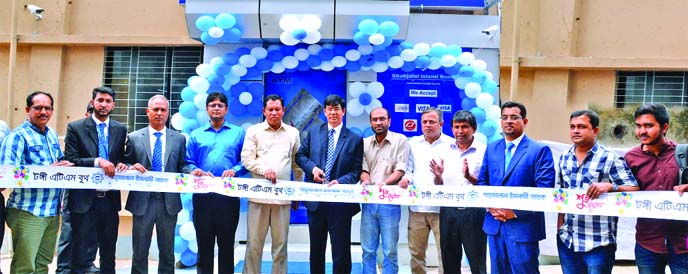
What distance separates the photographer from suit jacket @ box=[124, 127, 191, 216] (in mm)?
4664

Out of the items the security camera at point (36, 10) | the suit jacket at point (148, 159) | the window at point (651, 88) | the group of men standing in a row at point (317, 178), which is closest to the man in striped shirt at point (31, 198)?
the group of men standing in a row at point (317, 178)

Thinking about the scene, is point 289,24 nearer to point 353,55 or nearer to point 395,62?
point 353,55

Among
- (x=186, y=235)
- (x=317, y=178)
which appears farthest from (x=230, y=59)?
(x=317, y=178)

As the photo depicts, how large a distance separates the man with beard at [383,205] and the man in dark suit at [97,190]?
6.65 ft

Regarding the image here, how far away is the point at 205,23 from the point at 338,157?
8.20 feet

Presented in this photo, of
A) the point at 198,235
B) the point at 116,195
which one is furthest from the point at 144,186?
the point at 198,235

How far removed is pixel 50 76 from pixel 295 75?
393cm

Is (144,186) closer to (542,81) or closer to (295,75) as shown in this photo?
(295,75)

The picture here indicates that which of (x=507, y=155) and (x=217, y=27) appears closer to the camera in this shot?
(x=507, y=155)

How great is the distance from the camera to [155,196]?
4672 mm

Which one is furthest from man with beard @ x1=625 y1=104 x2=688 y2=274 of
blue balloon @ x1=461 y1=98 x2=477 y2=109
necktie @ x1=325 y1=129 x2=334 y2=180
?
blue balloon @ x1=461 y1=98 x2=477 y2=109

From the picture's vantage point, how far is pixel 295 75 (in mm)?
7090

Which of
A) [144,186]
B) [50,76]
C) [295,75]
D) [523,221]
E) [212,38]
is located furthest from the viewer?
[50,76]

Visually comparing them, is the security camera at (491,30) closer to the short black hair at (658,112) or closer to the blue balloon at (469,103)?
the blue balloon at (469,103)
